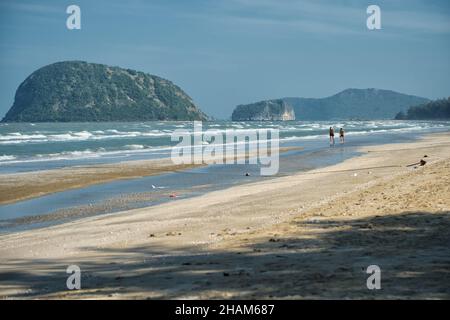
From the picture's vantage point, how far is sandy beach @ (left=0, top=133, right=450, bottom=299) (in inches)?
253

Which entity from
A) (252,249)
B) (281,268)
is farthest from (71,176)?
(281,268)

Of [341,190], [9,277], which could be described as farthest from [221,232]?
[341,190]

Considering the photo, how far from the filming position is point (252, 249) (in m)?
8.52

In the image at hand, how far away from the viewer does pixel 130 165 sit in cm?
2970

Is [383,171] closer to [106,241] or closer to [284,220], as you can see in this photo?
[284,220]

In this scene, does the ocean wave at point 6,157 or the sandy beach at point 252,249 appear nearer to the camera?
the sandy beach at point 252,249

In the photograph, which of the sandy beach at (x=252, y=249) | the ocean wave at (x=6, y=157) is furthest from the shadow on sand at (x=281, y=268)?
the ocean wave at (x=6, y=157)

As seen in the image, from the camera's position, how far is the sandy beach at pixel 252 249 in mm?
6426

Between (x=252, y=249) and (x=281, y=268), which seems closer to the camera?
(x=281, y=268)

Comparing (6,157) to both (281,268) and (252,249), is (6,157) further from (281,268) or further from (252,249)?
(281,268)

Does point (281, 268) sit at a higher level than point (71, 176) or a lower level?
higher

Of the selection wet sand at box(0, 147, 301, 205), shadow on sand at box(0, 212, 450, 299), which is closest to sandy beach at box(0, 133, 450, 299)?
shadow on sand at box(0, 212, 450, 299)

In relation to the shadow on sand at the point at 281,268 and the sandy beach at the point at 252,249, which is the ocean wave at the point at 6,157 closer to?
the sandy beach at the point at 252,249
